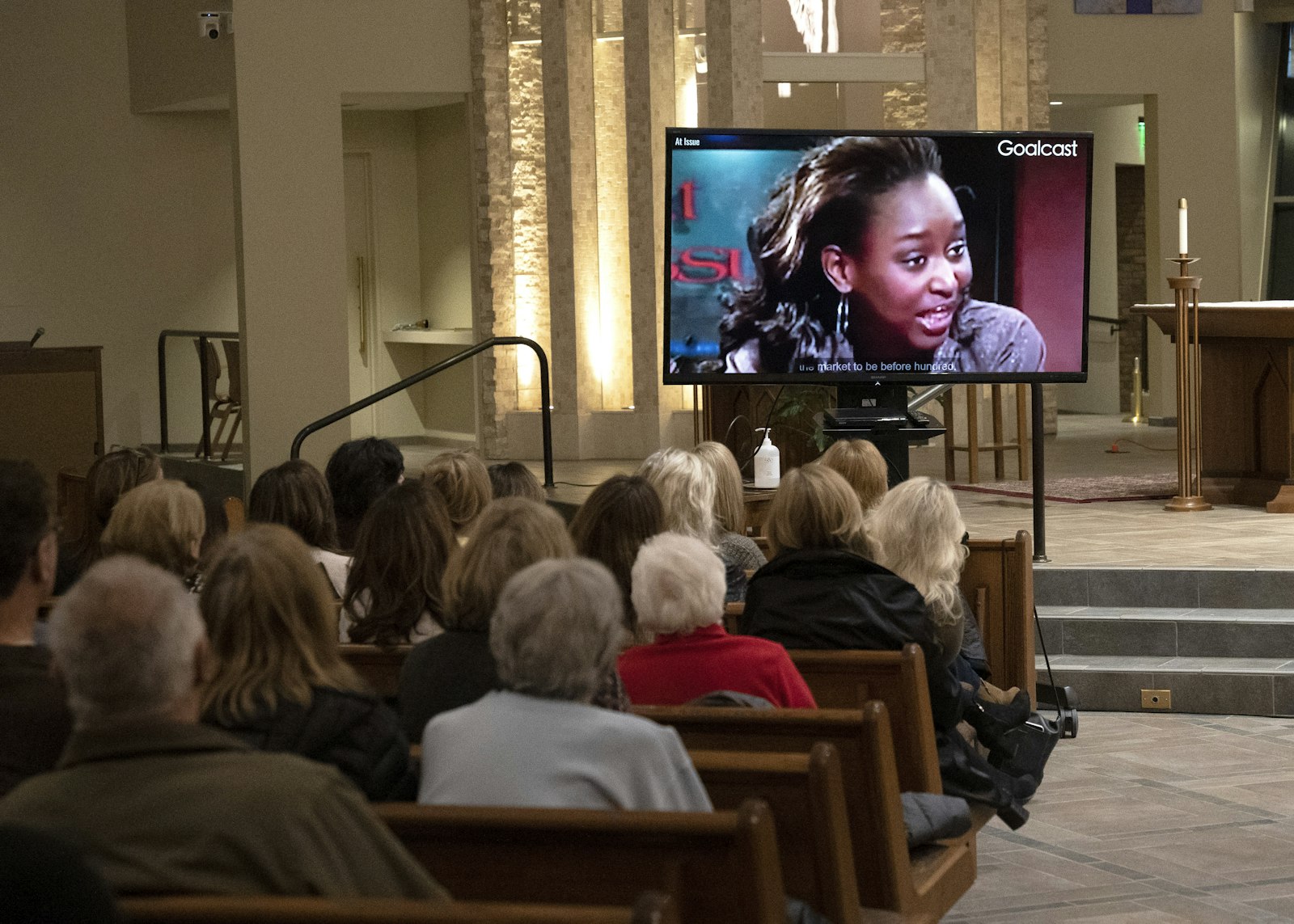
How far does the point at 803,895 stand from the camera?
111 inches

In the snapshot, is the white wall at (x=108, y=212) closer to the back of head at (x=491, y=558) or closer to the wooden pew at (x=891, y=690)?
the wooden pew at (x=891, y=690)

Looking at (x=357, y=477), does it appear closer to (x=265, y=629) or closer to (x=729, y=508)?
(x=729, y=508)

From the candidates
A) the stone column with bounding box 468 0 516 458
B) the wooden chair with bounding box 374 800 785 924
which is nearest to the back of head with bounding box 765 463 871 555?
the wooden chair with bounding box 374 800 785 924

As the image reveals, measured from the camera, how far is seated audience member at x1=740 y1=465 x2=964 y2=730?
3852 mm

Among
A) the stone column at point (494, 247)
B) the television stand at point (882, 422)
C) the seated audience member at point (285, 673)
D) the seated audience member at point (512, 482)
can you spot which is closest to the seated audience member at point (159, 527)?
the seated audience member at point (512, 482)

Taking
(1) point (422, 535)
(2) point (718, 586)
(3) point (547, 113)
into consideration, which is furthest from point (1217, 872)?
(3) point (547, 113)

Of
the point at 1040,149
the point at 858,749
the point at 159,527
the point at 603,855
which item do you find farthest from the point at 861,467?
the point at 603,855

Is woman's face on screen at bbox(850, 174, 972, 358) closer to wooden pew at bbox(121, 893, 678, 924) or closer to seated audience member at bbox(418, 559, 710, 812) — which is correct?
seated audience member at bbox(418, 559, 710, 812)

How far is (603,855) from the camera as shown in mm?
2133

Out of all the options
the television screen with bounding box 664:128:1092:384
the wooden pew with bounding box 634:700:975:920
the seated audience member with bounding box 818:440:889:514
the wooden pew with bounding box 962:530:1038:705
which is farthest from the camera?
the television screen with bounding box 664:128:1092:384

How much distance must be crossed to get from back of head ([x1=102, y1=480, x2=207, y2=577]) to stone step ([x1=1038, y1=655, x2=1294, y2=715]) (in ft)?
11.0

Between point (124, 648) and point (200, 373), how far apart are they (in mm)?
11953

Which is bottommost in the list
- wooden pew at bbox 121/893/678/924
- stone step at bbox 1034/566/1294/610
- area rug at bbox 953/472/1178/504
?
stone step at bbox 1034/566/1294/610

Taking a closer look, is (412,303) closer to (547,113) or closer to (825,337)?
(547,113)
